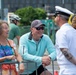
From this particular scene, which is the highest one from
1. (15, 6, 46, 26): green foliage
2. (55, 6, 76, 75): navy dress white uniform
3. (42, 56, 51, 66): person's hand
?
(55, 6, 76, 75): navy dress white uniform

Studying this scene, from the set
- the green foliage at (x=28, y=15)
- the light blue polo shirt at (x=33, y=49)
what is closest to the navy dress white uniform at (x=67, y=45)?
the light blue polo shirt at (x=33, y=49)

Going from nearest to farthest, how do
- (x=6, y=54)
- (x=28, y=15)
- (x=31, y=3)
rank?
(x=6, y=54) → (x=28, y=15) → (x=31, y=3)

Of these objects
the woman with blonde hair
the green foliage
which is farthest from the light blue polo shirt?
the green foliage

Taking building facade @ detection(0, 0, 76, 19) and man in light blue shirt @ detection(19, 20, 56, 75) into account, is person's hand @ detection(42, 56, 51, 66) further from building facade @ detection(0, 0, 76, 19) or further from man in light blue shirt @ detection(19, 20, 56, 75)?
building facade @ detection(0, 0, 76, 19)

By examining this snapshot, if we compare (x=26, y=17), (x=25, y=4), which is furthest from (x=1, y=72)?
(x=25, y=4)

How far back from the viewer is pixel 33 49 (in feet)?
23.5

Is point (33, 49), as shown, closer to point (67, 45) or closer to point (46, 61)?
point (46, 61)

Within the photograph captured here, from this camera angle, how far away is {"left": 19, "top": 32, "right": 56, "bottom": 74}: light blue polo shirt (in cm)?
700

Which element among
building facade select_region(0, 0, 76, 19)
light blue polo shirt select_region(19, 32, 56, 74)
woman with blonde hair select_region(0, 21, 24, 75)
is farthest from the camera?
building facade select_region(0, 0, 76, 19)

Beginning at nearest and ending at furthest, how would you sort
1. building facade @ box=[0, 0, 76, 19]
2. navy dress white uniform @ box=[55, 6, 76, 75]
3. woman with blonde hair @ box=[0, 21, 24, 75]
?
navy dress white uniform @ box=[55, 6, 76, 75], woman with blonde hair @ box=[0, 21, 24, 75], building facade @ box=[0, 0, 76, 19]

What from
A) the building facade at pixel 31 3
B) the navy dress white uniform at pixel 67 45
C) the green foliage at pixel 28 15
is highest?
the navy dress white uniform at pixel 67 45

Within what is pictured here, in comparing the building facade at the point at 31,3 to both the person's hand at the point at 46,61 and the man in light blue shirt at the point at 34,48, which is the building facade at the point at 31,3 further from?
the person's hand at the point at 46,61

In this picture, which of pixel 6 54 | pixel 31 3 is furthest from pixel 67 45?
pixel 31 3

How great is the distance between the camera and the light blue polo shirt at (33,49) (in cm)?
700
